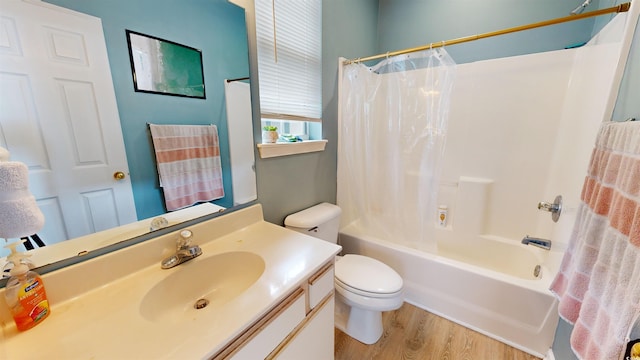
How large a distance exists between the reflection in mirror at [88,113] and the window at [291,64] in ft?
1.30

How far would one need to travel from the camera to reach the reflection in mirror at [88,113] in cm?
63

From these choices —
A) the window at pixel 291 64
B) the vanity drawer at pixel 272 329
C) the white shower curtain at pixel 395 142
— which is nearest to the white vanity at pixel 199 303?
the vanity drawer at pixel 272 329

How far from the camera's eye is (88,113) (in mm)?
721

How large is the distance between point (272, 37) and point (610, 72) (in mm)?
1682

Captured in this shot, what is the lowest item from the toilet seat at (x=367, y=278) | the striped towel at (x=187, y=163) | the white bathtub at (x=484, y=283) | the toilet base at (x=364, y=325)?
the toilet base at (x=364, y=325)

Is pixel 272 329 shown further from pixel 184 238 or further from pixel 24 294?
pixel 24 294

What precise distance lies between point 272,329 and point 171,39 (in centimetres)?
113

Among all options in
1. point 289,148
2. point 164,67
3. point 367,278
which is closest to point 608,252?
point 367,278

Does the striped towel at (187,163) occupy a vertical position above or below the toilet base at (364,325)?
above

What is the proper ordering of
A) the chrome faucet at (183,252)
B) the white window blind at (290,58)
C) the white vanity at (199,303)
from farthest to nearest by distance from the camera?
the white window blind at (290,58), the chrome faucet at (183,252), the white vanity at (199,303)

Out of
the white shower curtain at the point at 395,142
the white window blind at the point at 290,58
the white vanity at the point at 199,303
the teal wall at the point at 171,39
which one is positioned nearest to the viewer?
the white vanity at the point at 199,303

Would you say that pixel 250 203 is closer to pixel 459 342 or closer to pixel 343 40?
pixel 343 40

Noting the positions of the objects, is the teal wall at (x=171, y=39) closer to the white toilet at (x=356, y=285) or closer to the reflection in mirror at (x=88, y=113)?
the reflection in mirror at (x=88, y=113)

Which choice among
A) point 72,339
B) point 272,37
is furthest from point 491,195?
point 72,339
